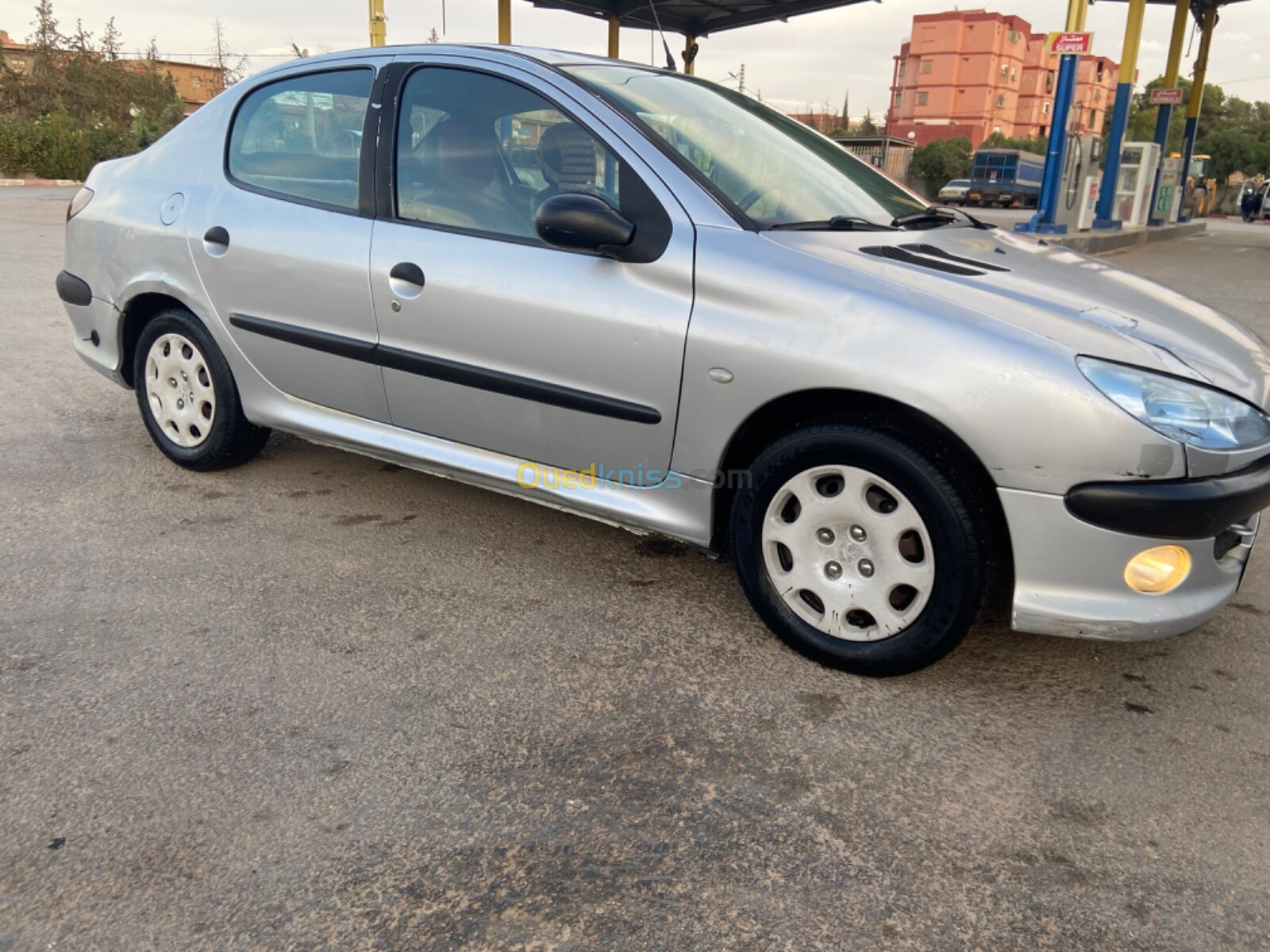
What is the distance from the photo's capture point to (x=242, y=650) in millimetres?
2648

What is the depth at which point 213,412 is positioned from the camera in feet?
12.5

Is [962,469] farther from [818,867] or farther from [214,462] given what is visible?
[214,462]

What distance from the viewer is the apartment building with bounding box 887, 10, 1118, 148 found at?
78.1 m

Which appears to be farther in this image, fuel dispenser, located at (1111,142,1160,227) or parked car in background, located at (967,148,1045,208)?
parked car in background, located at (967,148,1045,208)

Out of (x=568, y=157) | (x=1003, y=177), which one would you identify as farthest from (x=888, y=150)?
(x=568, y=157)

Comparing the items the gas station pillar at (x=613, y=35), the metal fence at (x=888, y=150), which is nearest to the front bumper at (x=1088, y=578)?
the gas station pillar at (x=613, y=35)

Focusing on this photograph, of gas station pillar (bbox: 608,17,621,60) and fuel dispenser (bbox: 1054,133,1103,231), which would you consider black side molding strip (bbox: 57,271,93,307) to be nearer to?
fuel dispenser (bbox: 1054,133,1103,231)

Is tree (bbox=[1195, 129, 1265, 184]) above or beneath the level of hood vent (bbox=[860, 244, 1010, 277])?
above

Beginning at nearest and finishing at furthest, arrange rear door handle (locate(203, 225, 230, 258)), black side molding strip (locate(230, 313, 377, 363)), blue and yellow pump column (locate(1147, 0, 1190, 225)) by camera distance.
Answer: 1. black side molding strip (locate(230, 313, 377, 363))
2. rear door handle (locate(203, 225, 230, 258))
3. blue and yellow pump column (locate(1147, 0, 1190, 225))

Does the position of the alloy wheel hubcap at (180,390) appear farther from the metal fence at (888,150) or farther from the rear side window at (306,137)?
the metal fence at (888,150)

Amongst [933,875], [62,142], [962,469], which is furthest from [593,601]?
[62,142]

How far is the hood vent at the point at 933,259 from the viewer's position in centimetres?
260

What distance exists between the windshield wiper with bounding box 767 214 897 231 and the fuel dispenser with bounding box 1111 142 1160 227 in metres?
18.5

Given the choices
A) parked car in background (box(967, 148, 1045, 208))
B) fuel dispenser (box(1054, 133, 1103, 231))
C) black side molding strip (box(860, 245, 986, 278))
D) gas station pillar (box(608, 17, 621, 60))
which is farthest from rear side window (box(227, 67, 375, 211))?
parked car in background (box(967, 148, 1045, 208))
